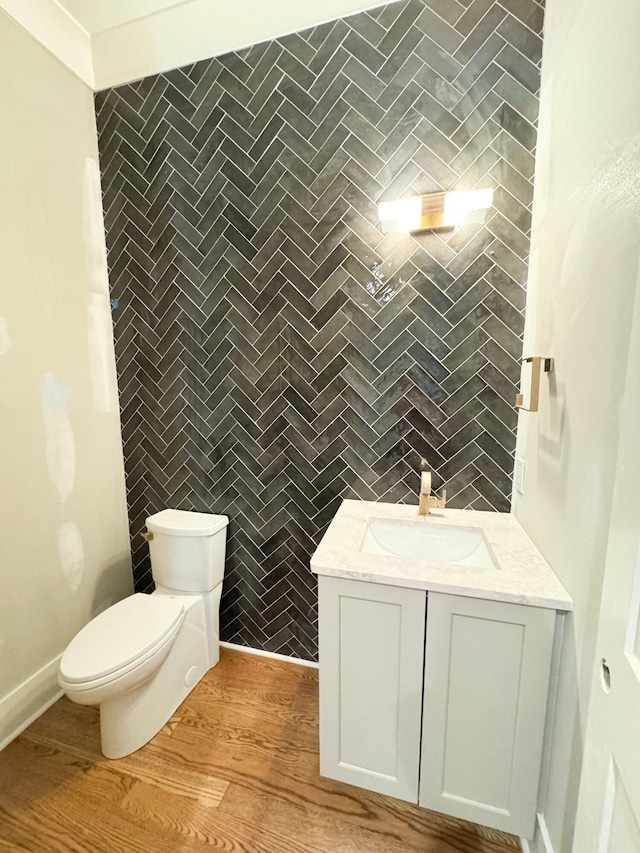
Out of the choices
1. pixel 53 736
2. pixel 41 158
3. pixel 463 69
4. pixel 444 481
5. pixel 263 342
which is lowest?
pixel 53 736

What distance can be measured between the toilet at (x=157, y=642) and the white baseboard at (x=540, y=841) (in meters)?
1.36

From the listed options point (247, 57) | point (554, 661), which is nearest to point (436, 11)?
point (247, 57)

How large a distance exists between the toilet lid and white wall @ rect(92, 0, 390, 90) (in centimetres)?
245

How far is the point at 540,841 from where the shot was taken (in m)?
1.09

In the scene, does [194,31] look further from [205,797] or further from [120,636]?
[205,797]

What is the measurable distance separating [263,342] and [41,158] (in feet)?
4.02

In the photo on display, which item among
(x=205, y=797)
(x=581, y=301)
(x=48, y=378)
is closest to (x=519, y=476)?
(x=581, y=301)

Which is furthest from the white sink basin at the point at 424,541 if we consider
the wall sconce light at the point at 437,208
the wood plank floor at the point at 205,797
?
the wall sconce light at the point at 437,208

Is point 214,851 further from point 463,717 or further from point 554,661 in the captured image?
point 554,661

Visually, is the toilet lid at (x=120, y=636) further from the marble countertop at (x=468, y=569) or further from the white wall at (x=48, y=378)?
the marble countertop at (x=468, y=569)

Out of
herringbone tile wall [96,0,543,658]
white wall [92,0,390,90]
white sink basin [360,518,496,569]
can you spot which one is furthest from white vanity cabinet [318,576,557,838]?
white wall [92,0,390,90]

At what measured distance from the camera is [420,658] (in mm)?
1165

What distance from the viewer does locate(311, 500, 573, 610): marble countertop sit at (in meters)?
1.05

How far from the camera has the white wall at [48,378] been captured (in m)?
1.52
